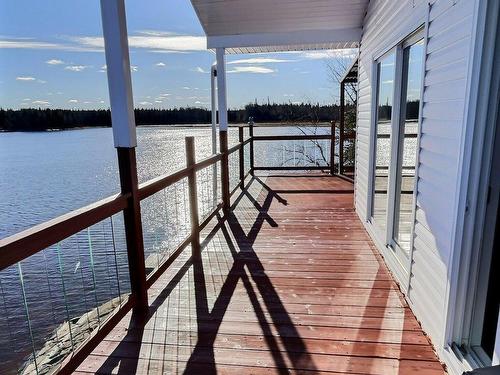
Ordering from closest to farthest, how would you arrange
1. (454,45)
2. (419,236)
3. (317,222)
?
(454,45), (419,236), (317,222)

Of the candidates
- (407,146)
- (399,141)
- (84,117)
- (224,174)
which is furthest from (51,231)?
(84,117)

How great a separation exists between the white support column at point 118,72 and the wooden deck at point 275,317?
119cm

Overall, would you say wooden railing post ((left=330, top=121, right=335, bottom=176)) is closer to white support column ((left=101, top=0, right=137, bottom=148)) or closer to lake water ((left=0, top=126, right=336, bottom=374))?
lake water ((left=0, top=126, right=336, bottom=374))

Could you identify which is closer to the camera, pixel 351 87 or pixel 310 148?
pixel 351 87

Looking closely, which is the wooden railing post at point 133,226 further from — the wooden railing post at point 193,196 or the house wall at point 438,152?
the house wall at point 438,152

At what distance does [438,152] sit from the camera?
2.00 meters

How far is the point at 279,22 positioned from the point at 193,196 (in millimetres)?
2820

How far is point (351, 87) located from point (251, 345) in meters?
9.83

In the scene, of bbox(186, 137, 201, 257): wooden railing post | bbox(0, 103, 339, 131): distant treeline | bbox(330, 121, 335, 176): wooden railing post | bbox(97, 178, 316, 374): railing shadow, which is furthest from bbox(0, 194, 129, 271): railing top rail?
bbox(330, 121, 335, 176): wooden railing post

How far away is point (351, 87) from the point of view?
419 inches

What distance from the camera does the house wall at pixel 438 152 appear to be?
174 cm

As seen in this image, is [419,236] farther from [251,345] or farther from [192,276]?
[192,276]

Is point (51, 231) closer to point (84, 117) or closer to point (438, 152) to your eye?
point (438, 152)

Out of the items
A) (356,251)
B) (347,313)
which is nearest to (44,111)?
(356,251)
